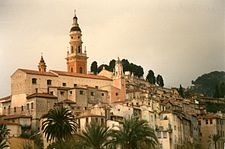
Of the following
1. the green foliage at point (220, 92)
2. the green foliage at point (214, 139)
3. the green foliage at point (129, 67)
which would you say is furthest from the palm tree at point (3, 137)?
the green foliage at point (220, 92)

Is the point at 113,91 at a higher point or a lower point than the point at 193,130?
higher

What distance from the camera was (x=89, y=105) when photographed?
51719 mm

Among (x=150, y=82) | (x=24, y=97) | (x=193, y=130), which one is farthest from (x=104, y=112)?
(x=150, y=82)

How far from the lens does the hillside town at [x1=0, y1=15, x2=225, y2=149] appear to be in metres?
46.5

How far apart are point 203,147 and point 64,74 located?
1483cm

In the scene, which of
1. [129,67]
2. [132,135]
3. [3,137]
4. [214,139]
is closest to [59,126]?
[3,137]

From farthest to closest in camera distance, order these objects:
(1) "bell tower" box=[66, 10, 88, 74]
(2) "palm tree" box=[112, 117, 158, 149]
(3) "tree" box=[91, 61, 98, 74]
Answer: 1. (3) "tree" box=[91, 61, 98, 74]
2. (1) "bell tower" box=[66, 10, 88, 74]
3. (2) "palm tree" box=[112, 117, 158, 149]

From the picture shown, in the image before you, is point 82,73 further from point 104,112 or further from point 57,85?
point 104,112

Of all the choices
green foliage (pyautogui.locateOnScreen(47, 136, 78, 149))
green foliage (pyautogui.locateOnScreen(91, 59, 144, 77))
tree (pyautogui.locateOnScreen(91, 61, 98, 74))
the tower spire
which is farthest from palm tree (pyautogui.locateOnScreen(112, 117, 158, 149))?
green foliage (pyautogui.locateOnScreen(91, 59, 144, 77))

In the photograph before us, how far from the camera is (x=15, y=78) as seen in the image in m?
52.5

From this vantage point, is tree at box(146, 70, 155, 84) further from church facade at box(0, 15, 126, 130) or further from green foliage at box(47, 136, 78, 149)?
green foliage at box(47, 136, 78, 149)

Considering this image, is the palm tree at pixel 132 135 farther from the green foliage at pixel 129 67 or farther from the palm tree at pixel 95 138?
the green foliage at pixel 129 67

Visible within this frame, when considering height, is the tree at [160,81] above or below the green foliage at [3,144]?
above

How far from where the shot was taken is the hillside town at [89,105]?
46.5 m
